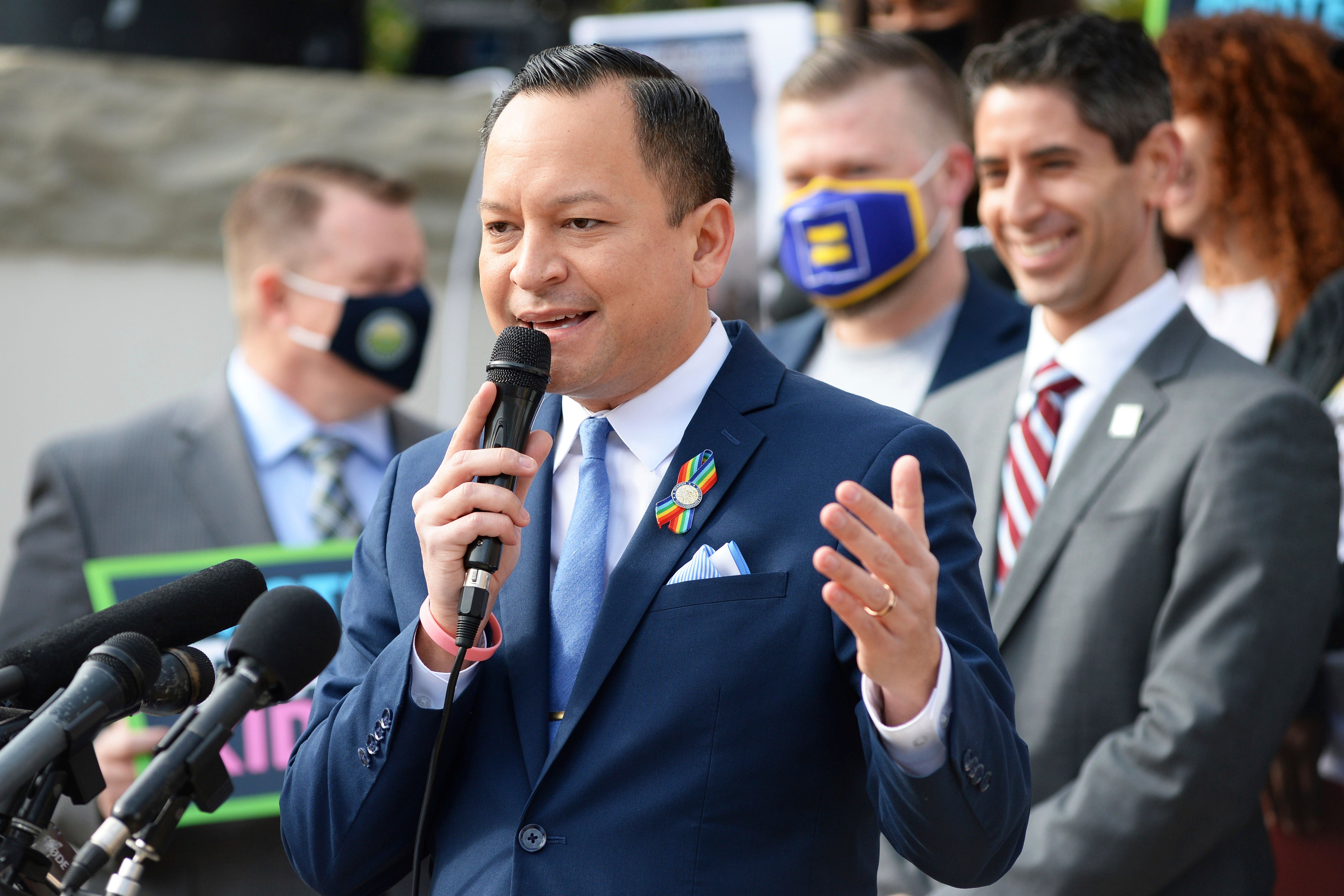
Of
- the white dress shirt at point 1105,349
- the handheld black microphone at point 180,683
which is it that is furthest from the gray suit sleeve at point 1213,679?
the handheld black microphone at point 180,683

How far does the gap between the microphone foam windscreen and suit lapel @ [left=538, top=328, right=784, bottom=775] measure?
0.38m

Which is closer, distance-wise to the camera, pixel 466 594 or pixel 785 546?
pixel 466 594

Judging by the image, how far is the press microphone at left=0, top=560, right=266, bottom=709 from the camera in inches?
72.7

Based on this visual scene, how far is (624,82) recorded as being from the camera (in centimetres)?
217

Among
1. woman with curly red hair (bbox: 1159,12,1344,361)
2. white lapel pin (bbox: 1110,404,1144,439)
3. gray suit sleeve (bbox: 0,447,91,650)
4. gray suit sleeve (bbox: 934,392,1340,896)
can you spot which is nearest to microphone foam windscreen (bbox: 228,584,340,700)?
gray suit sleeve (bbox: 934,392,1340,896)

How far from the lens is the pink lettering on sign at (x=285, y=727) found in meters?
3.70

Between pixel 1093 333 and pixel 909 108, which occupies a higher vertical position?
pixel 909 108

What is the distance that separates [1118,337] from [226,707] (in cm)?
254

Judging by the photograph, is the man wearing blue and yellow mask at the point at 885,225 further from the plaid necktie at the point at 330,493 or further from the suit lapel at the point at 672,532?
the suit lapel at the point at 672,532

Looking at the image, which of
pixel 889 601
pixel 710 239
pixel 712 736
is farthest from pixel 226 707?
pixel 710 239

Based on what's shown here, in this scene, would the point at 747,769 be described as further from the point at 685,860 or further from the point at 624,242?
the point at 624,242

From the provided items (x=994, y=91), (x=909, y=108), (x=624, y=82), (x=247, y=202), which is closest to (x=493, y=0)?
(x=247, y=202)

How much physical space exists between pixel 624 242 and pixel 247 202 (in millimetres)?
3428

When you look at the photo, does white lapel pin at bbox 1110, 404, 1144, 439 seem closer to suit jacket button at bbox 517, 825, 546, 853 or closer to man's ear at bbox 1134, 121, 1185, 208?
man's ear at bbox 1134, 121, 1185, 208
